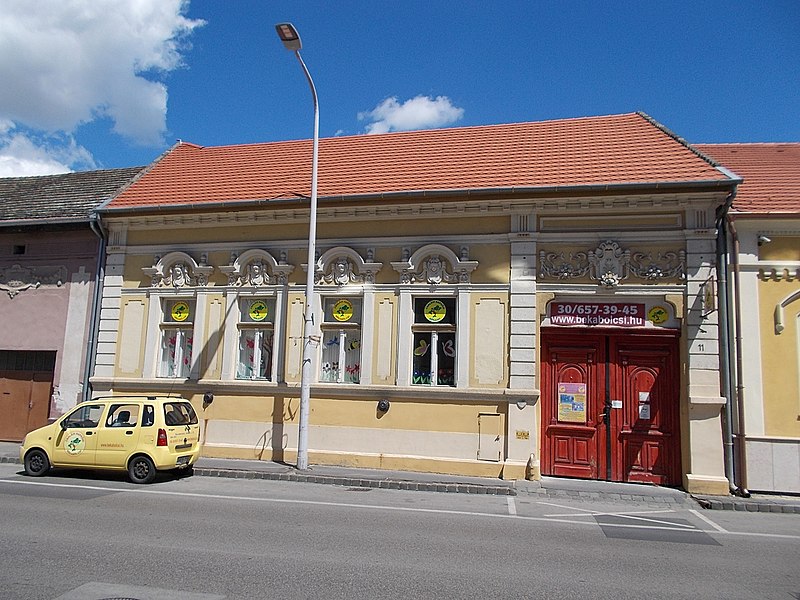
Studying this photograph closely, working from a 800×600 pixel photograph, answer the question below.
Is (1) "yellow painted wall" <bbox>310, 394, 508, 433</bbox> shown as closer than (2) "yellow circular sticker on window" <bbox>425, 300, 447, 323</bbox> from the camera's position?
Yes

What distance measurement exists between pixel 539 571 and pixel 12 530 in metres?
5.89

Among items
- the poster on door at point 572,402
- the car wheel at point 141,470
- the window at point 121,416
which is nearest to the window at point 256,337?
A: the window at point 121,416

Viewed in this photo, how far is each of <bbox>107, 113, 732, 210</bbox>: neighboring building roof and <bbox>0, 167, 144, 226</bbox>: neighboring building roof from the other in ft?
3.60

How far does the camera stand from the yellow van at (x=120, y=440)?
1125cm

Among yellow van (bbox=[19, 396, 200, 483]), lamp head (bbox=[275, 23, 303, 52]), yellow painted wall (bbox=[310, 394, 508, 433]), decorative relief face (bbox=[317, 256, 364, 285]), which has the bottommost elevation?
yellow van (bbox=[19, 396, 200, 483])

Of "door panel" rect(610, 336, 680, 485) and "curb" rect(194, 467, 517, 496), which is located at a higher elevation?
"door panel" rect(610, 336, 680, 485)

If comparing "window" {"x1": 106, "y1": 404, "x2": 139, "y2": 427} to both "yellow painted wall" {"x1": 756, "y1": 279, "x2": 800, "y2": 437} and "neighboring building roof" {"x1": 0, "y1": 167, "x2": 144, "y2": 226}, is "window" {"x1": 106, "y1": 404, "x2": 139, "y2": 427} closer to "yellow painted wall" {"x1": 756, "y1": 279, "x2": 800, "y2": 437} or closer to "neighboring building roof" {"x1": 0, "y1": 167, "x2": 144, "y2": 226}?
"neighboring building roof" {"x1": 0, "y1": 167, "x2": 144, "y2": 226}

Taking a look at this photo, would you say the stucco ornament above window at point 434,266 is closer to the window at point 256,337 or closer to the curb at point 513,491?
the window at point 256,337

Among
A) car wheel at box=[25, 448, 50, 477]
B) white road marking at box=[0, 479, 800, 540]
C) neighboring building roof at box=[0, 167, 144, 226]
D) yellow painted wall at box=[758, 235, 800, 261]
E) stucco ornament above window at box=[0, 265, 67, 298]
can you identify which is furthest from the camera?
neighboring building roof at box=[0, 167, 144, 226]

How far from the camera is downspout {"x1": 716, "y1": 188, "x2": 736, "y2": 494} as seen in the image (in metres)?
11.8

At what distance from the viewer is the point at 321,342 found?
46.6 ft

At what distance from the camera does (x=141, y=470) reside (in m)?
11.2

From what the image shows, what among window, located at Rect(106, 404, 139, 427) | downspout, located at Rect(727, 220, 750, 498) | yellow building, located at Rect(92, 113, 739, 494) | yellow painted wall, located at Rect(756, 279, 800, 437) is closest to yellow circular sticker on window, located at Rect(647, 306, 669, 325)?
yellow building, located at Rect(92, 113, 739, 494)

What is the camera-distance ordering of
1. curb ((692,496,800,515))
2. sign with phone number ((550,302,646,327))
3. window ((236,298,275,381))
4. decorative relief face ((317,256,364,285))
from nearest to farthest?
curb ((692,496,800,515)), sign with phone number ((550,302,646,327)), decorative relief face ((317,256,364,285)), window ((236,298,275,381))
